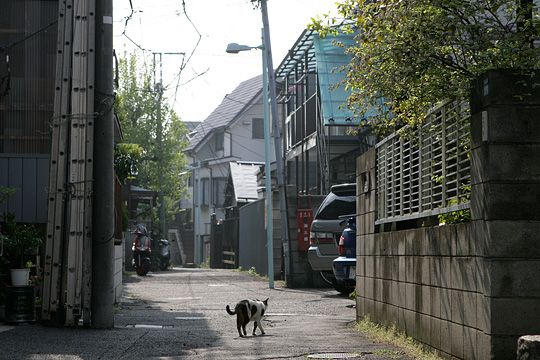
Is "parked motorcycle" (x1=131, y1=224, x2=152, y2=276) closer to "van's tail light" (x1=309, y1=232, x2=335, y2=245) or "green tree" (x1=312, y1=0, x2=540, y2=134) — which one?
"van's tail light" (x1=309, y1=232, x2=335, y2=245)

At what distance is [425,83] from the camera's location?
9.49 metres

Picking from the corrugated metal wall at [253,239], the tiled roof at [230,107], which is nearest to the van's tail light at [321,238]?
the corrugated metal wall at [253,239]

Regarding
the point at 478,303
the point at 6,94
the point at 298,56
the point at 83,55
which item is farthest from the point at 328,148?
the point at 478,303

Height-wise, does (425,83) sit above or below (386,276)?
above

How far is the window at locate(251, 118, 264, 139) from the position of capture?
64812 mm

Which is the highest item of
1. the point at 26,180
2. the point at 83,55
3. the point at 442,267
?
the point at 83,55

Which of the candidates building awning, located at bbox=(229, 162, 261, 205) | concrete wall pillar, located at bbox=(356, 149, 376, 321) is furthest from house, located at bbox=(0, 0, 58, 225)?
building awning, located at bbox=(229, 162, 261, 205)

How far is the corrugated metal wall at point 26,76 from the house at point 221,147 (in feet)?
142

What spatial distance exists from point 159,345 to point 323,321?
14.3 feet

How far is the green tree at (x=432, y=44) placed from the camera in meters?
8.87

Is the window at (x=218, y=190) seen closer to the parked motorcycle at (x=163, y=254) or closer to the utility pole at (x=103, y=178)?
the parked motorcycle at (x=163, y=254)

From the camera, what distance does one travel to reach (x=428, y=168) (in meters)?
10.7

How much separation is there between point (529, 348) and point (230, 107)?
61672mm

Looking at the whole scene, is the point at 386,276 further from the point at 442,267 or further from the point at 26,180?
the point at 26,180
